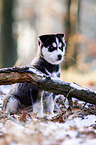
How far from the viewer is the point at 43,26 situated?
15.1m

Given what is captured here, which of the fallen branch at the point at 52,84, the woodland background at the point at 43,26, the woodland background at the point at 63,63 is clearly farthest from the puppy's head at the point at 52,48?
the woodland background at the point at 43,26

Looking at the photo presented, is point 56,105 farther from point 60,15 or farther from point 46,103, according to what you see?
point 60,15

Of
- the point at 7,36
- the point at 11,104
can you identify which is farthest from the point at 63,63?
the point at 11,104

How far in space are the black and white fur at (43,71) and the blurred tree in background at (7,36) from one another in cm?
420

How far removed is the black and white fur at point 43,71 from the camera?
12.0 ft

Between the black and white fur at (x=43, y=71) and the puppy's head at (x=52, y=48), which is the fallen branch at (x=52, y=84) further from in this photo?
the puppy's head at (x=52, y=48)

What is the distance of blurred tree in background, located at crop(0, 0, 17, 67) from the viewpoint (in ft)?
25.8

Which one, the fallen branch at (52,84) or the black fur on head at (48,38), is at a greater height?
the black fur on head at (48,38)

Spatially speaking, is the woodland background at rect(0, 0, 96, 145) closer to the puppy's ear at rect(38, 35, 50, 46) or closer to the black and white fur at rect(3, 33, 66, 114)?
the black and white fur at rect(3, 33, 66, 114)

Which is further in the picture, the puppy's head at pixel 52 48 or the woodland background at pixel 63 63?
the puppy's head at pixel 52 48

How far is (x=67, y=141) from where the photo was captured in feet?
6.92

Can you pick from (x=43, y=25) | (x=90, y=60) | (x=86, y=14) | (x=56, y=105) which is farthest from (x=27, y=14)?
(x=56, y=105)

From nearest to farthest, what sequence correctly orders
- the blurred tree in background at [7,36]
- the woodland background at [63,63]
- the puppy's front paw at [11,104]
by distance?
the woodland background at [63,63], the puppy's front paw at [11,104], the blurred tree in background at [7,36]

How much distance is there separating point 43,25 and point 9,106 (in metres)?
12.0
